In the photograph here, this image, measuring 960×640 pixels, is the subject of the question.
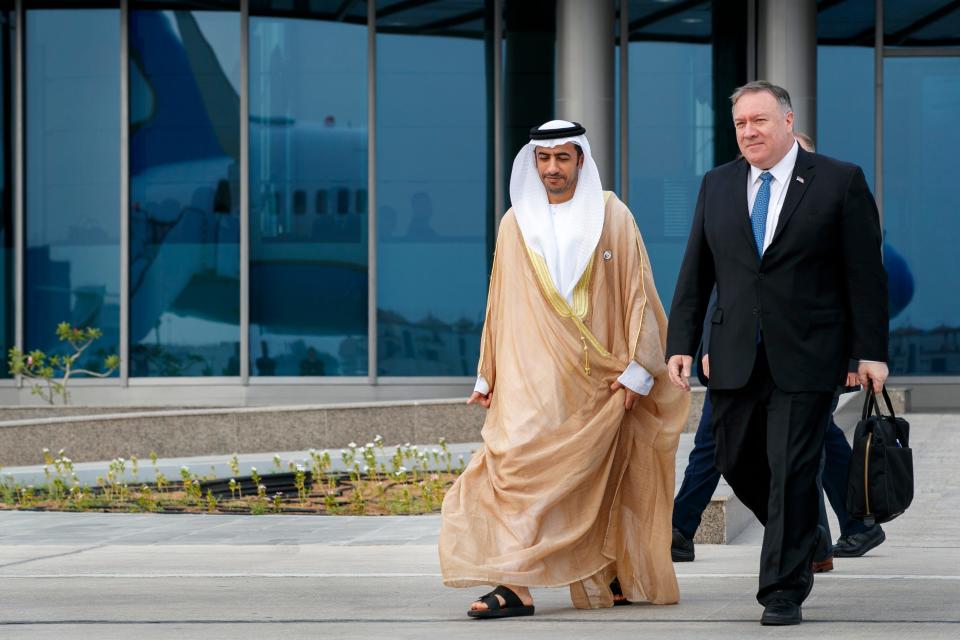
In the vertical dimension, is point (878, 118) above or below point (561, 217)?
above

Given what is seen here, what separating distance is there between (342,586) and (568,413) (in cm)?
137

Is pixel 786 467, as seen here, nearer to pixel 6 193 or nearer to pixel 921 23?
pixel 921 23

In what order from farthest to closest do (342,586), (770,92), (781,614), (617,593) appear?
(342,586), (617,593), (770,92), (781,614)

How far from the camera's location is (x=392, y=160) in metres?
18.3

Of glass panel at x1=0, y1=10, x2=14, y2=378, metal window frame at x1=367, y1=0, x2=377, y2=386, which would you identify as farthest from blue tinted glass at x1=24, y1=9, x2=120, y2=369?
metal window frame at x1=367, y1=0, x2=377, y2=386

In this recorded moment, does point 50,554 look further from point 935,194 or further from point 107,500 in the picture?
point 935,194

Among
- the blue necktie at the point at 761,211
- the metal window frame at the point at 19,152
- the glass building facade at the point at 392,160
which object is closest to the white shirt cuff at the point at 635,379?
the blue necktie at the point at 761,211

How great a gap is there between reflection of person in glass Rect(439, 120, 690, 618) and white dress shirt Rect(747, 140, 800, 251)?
0.64 meters

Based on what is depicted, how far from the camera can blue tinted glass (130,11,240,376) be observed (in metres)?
18.3

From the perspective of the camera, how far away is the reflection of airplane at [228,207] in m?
18.2

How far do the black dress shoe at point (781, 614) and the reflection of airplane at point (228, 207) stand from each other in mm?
13033

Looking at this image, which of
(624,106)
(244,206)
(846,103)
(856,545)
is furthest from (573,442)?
(846,103)

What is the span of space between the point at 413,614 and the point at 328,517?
3.59 meters

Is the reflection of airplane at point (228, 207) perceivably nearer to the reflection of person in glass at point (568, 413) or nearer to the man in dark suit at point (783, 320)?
the reflection of person in glass at point (568, 413)
